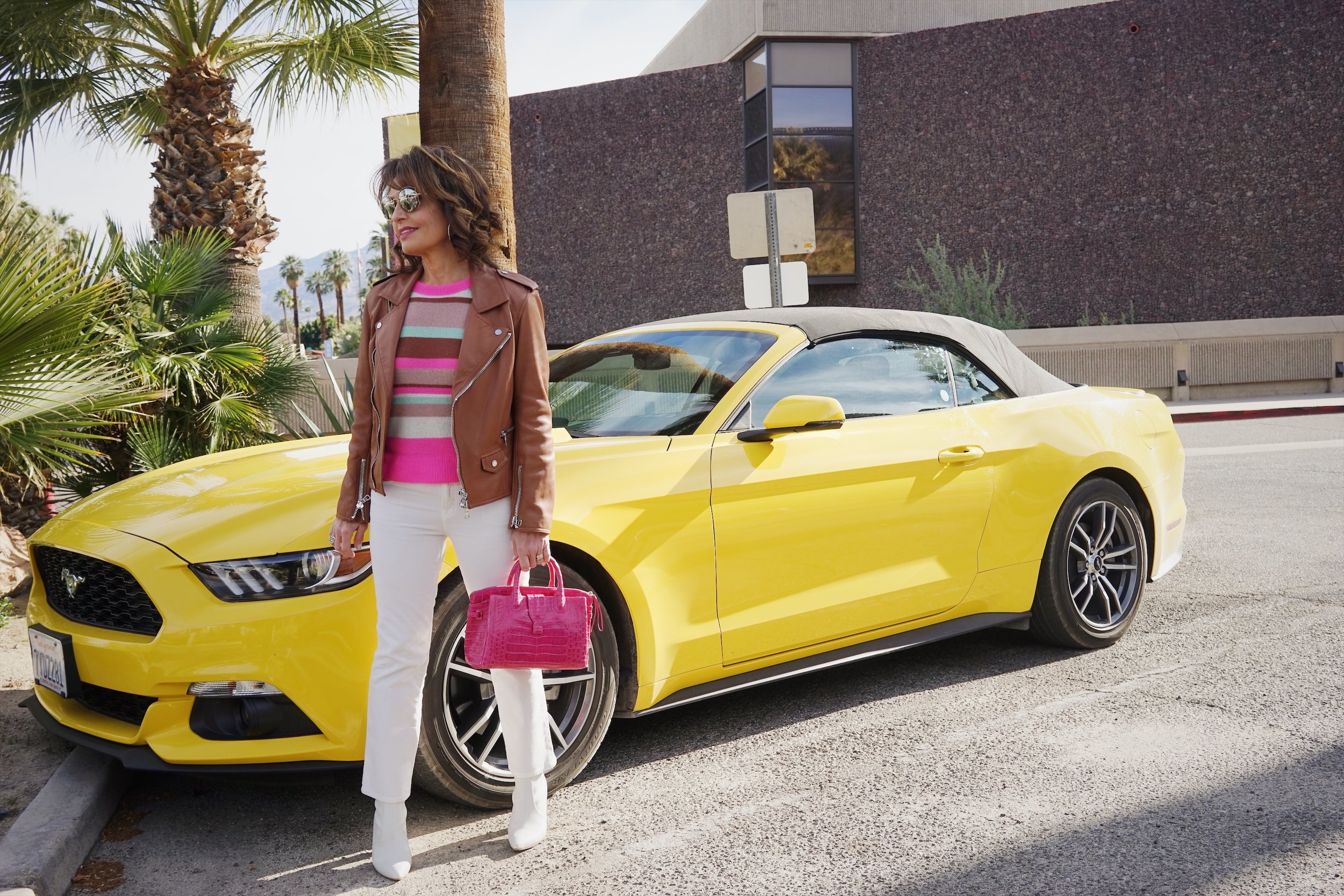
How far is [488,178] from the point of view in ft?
21.2

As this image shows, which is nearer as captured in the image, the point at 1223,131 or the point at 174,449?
the point at 174,449

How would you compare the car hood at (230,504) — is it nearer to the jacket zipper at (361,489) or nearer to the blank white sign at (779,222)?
the jacket zipper at (361,489)

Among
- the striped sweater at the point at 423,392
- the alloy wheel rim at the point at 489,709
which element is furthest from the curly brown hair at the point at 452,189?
the alloy wheel rim at the point at 489,709

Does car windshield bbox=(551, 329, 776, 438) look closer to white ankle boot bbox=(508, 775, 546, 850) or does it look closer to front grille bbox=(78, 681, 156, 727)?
white ankle boot bbox=(508, 775, 546, 850)

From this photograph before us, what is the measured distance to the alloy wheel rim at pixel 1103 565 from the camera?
16.3 feet

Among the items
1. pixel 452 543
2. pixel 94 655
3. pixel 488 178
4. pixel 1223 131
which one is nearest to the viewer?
pixel 452 543

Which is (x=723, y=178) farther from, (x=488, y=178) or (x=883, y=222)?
(x=488, y=178)

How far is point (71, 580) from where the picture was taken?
3520 millimetres

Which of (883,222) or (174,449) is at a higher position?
(883,222)

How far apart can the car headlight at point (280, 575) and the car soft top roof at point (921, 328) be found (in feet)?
6.01

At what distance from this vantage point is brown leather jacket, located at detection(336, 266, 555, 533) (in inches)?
115

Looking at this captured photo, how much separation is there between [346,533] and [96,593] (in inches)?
37.4

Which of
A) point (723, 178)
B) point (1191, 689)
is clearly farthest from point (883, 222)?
point (1191, 689)

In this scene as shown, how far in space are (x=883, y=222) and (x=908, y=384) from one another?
74.8ft
